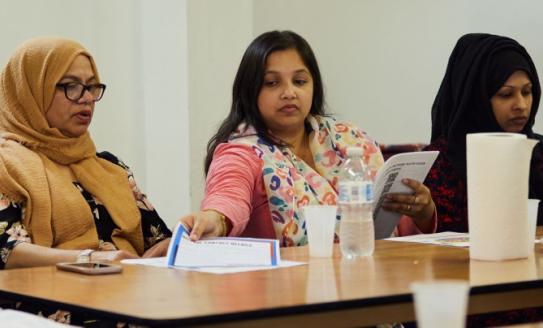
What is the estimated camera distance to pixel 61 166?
2.83 metres

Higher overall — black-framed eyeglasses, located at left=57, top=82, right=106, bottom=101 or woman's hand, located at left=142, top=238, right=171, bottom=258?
black-framed eyeglasses, located at left=57, top=82, right=106, bottom=101

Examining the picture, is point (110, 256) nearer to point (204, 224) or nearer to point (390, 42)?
point (204, 224)

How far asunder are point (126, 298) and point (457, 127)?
1.96 metres

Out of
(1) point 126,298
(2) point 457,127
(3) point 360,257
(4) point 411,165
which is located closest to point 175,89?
(2) point 457,127

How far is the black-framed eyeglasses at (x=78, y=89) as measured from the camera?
2.82 m

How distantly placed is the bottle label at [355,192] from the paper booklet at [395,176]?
0.20 m

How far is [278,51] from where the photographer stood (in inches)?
108

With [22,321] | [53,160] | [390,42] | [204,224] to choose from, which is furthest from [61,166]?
[390,42]

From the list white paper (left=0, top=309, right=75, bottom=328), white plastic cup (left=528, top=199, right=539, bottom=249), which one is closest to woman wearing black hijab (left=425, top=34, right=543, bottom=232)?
white plastic cup (left=528, top=199, right=539, bottom=249)

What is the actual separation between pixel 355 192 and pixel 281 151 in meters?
0.74

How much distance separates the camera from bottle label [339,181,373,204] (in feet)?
6.51

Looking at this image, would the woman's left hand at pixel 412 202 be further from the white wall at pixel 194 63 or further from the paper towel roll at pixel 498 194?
the white wall at pixel 194 63

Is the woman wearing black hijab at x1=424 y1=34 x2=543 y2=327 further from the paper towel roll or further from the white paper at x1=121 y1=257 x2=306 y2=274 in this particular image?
the white paper at x1=121 y1=257 x2=306 y2=274

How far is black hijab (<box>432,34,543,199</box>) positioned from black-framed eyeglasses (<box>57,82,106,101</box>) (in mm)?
1188
